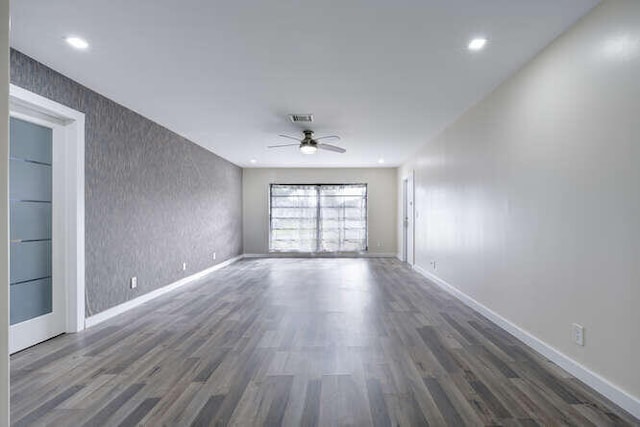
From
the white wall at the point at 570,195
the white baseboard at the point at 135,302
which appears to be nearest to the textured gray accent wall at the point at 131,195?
the white baseboard at the point at 135,302

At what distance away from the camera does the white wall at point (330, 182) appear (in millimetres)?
9195

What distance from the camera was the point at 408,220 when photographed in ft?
25.3

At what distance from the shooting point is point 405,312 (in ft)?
12.6

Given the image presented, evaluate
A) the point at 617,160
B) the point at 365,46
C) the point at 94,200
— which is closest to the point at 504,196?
the point at 617,160

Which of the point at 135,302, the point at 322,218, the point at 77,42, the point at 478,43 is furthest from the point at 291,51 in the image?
the point at 322,218

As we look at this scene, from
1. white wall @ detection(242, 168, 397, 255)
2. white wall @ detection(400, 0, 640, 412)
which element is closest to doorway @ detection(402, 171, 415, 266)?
white wall @ detection(242, 168, 397, 255)

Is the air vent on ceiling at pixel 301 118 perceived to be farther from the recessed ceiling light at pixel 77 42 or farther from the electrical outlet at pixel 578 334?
the electrical outlet at pixel 578 334

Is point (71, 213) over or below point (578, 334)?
over

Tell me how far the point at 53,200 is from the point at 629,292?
14.6 ft

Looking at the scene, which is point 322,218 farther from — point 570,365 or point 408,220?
point 570,365

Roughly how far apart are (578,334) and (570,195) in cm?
94

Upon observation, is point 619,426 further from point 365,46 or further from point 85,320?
point 85,320

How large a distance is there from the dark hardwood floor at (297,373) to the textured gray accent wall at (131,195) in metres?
0.60

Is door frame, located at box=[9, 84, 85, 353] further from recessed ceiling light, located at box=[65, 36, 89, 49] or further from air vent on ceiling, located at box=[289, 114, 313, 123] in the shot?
air vent on ceiling, located at box=[289, 114, 313, 123]
